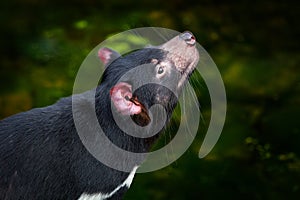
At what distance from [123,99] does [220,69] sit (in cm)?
240

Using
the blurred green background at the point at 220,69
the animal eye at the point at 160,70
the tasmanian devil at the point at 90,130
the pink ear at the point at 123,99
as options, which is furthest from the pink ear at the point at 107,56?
the blurred green background at the point at 220,69

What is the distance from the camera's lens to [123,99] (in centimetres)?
293

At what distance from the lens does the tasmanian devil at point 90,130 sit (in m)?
2.97

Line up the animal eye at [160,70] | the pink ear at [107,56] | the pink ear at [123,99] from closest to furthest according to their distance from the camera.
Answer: the pink ear at [123,99], the animal eye at [160,70], the pink ear at [107,56]

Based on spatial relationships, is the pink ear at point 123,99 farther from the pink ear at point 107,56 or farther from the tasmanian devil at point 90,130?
the pink ear at point 107,56

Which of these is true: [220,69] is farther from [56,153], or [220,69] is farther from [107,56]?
[56,153]

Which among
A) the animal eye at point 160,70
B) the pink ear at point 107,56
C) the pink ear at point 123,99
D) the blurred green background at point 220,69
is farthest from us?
the blurred green background at point 220,69

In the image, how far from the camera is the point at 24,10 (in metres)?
6.16

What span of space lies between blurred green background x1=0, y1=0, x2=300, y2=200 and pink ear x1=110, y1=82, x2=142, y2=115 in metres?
1.61

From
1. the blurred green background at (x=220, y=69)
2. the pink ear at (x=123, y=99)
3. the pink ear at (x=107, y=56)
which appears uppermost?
the blurred green background at (x=220, y=69)

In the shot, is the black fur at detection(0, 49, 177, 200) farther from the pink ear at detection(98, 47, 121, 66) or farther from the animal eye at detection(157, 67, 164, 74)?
the pink ear at detection(98, 47, 121, 66)

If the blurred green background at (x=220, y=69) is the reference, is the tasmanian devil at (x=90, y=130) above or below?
below

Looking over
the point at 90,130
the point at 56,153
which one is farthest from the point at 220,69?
the point at 56,153

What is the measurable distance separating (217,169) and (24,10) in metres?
2.50
